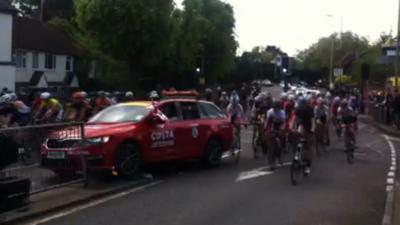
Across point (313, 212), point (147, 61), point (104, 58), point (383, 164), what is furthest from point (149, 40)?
point (313, 212)

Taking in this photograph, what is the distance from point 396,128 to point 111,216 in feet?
84.2

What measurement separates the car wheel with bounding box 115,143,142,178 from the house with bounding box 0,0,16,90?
1382 inches

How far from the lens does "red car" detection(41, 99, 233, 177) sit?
1289 cm

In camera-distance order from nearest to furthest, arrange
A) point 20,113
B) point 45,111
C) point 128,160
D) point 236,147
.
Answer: point 128,160, point 20,113, point 45,111, point 236,147

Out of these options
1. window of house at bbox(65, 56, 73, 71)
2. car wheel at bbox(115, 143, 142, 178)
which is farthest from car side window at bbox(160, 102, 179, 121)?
window of house at bbox(65, 56, 73, 71)

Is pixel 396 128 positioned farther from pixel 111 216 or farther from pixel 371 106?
pixel 111 216

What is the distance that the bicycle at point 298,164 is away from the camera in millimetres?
14156

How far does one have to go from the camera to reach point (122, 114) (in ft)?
49.3

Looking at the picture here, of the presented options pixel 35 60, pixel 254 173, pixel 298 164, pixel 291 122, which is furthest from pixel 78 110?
pixel 35 60

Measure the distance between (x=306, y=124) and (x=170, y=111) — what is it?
288 cm

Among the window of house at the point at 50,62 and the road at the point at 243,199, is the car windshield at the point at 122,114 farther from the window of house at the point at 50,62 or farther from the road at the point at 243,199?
the window of house at the point at 50,62

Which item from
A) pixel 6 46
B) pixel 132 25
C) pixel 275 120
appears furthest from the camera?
pixel 132 25

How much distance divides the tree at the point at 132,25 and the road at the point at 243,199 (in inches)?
1540

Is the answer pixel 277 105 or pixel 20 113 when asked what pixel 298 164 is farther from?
pixel 20 113
